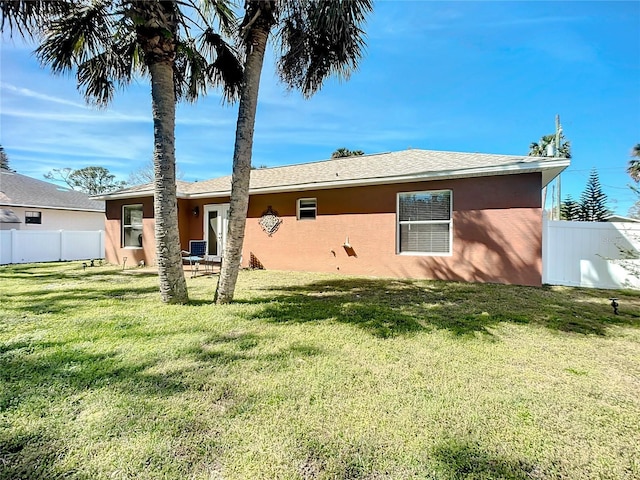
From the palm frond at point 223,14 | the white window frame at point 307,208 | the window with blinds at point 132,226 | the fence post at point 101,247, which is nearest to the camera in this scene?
the palm frond at point 223,14

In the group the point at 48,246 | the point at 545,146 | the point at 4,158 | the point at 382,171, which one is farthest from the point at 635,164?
the point at 4,158

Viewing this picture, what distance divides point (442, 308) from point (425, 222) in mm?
3843

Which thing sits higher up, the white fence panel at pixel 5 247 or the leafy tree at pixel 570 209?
the leafy tree at pixel 570 209

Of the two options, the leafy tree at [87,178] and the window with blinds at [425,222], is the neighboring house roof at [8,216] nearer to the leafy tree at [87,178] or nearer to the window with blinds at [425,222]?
the window with blinds at [425,222]

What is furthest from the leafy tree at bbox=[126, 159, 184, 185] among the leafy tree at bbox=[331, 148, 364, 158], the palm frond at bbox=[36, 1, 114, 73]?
the palm frond at bbox=[36, 1, 114, 73]

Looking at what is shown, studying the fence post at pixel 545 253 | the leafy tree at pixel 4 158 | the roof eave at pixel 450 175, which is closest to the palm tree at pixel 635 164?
the roof eave at pixel 450 175

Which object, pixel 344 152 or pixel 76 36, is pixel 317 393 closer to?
pixel 76 36

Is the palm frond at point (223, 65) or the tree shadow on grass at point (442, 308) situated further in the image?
the palm frond at point (223, 65)

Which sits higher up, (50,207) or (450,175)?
(50,207)

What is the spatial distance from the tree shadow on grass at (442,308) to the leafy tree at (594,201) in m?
14.8

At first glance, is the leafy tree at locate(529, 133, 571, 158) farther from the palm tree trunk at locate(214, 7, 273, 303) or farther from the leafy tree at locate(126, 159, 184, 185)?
the leafy tree at locate(126, 159, 184, 185)

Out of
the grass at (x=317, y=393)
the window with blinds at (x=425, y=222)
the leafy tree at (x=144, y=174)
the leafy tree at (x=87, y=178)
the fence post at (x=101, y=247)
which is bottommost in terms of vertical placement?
the grass at (x=317, y=393)

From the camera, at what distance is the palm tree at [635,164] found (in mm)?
17344

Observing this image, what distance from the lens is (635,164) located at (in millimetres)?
17656
